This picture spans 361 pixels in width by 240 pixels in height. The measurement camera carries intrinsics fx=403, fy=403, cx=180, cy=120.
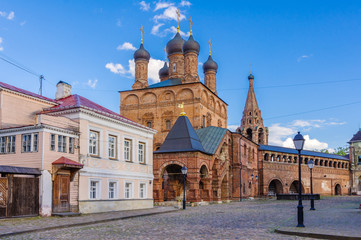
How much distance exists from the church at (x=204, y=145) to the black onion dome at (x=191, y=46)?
120 mm

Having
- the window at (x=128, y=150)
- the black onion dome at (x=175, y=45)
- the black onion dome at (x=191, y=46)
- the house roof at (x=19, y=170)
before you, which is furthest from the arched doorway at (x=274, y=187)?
the house roof at (x=19, y=170)

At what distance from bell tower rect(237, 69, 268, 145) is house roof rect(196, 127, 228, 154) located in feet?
80.7

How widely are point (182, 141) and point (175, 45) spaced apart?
854 inches

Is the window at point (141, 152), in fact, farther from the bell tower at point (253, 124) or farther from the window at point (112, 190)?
the bell tower at point (253, 124)

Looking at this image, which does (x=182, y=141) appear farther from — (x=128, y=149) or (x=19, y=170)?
(x=19, y=170)

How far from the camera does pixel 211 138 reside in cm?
3762

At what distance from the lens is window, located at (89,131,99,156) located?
71.7 ft

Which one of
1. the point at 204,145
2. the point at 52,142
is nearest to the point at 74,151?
the point at 52,142

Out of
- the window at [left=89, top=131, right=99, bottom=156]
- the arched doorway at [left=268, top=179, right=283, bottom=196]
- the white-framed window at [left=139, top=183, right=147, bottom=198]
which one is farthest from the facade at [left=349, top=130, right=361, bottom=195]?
the window at [left=89, top=131, right=99, bottom=156]

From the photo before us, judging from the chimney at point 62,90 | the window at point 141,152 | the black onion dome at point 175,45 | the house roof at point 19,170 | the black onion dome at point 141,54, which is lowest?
the house roof at point 19,170

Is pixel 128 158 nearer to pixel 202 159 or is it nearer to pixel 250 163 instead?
pixel 202 159

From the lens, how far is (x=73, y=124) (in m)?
20.8

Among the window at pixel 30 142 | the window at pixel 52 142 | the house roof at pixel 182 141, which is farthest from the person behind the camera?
the house roof at pixel 182 141

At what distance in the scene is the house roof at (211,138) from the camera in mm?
35688
